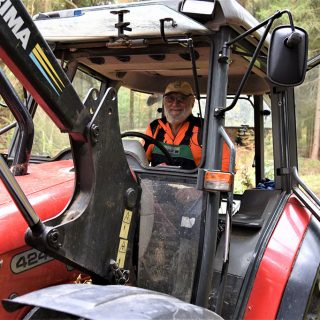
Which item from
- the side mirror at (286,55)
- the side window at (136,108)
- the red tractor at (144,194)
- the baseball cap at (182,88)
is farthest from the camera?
the side window at (136,108)

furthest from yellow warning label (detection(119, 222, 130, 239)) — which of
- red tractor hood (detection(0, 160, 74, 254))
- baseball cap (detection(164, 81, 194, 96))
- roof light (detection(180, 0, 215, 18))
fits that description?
baseball cap (detection(164, 81, 194, 96))

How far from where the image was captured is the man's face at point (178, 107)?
3.76 meters

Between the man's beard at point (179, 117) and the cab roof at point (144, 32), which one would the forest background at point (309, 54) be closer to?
the man's beard at point (179, 117)

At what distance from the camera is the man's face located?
3.76 meters

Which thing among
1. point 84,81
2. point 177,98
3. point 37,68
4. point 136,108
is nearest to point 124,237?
point 37,68

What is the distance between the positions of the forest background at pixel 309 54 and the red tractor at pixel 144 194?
29.0 feet

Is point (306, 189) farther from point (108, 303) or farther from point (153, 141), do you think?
point (108, 303)

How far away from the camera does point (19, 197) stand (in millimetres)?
1925

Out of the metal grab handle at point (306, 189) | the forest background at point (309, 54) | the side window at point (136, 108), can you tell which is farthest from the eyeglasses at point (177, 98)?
the forest background at point (309, 54)

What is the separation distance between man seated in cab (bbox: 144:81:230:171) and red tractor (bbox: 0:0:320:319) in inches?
4.1

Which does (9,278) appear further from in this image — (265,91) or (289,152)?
(265,91)

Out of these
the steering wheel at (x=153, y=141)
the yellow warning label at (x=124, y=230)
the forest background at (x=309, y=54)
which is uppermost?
the forest background at (x=309, y=54)

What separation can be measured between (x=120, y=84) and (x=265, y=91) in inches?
48.8

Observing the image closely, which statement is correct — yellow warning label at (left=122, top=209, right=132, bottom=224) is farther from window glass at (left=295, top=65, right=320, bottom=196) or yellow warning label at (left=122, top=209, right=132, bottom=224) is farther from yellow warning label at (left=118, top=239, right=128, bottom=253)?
window glass at (left=295, top=65, right=320, bottom=196)
